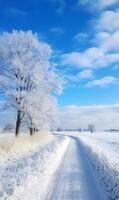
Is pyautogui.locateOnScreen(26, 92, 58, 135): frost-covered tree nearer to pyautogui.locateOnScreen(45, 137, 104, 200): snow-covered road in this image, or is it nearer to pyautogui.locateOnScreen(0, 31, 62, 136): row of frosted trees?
pyautogui.locateOnScreen(0, 31, 62, 136): row of frosted trees

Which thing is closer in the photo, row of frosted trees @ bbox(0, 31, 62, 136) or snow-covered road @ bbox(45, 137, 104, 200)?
snow-covered road @ bbox(45, 137, 104, 200)

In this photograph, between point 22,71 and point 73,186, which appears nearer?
point 73,186

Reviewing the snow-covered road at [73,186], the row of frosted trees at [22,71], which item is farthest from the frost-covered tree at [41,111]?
the snow-covered road at [73,186]

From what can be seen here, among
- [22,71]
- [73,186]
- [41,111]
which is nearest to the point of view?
[73,186]

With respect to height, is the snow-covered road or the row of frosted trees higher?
the row of frosted trees

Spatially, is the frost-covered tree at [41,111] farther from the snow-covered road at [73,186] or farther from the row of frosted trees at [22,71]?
the snow-covered road at [73,186]

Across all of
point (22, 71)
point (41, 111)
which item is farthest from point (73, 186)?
point (41, 111)

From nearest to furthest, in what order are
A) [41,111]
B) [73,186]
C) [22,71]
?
[73,186], [22,71], [41,111]

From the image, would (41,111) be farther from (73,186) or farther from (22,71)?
(73,186)

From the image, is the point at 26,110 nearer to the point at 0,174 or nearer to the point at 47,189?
the point at 0,174

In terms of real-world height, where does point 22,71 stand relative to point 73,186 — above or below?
above

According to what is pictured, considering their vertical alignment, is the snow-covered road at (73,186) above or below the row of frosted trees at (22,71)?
below

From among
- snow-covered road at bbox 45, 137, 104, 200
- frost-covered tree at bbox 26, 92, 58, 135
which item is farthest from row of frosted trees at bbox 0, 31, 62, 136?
snow-covered road at bbox 45, 137, 104, 200

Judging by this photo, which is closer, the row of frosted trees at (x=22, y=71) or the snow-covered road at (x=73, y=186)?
the snow-covered road at (x=73, y=186)
